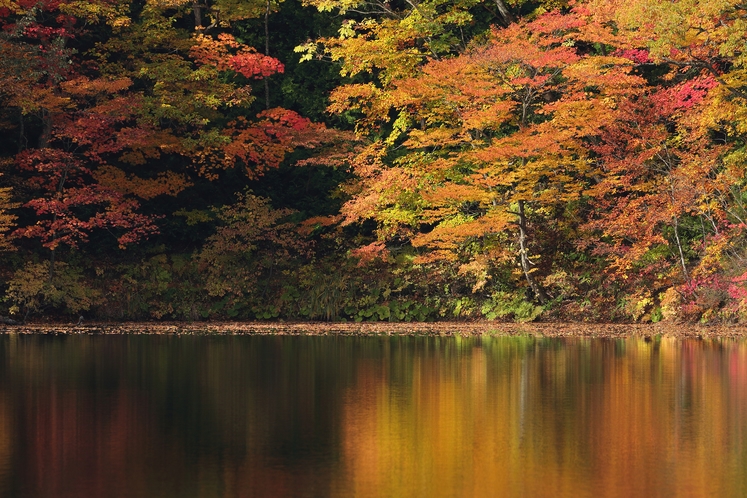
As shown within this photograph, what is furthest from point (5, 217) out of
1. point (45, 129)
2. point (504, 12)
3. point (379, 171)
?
point (504, 12)

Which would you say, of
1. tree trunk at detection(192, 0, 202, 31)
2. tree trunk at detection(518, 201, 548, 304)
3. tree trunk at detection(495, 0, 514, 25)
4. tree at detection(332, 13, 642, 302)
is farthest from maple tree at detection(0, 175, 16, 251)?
tree trunk at detection(495, 0, 514, 25)

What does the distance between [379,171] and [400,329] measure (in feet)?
16.6

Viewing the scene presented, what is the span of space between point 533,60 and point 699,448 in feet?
56.5

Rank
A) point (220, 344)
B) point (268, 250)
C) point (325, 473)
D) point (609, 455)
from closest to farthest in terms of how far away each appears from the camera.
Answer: point (325, 473) < point (609, 455) < point (220, 344) < point (268, 250)

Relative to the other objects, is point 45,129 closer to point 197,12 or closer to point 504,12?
point 197,12

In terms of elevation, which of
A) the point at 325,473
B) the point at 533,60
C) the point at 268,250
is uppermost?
the point at 533,60

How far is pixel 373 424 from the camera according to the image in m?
10.2

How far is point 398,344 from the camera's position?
20.8 meters

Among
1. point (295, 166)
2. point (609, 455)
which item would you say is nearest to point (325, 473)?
point (609, 455)

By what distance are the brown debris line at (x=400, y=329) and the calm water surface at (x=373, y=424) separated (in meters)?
4.64

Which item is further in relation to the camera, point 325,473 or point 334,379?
point 334,379

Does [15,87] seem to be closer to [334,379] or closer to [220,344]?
[220,344]

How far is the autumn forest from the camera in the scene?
82.1 ft

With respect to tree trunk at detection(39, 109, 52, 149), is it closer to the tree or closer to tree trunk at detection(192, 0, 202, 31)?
tree trunk at detection(192, 0, 202, 31)
